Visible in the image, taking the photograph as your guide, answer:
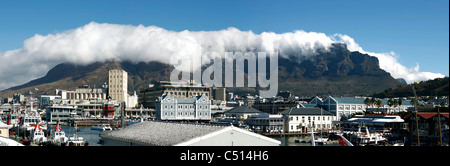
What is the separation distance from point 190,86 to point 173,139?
121 m

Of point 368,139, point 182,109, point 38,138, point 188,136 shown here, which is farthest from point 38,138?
point 182,109

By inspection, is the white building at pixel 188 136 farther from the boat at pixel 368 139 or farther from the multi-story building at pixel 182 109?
the multi-story building at pixel 182 109

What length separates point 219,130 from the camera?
2284 cm

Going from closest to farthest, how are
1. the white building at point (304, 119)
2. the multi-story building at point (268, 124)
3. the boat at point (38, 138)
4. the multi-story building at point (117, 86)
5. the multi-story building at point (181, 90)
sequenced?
the boat at point (38, 138), the multi-story building at point (268, 124), the white building at point (304, 119), the multi-story building at point (181, 90), the multi-story building at point (117, 86)

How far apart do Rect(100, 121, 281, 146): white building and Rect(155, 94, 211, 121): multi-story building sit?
223 ft

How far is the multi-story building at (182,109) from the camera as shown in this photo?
3856 inches

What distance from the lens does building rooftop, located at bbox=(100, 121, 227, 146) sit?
23733 millimetres

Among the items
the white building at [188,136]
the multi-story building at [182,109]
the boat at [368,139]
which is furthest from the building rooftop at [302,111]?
the white building at [188,136]

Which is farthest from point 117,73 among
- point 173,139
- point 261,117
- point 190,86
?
point 173,139

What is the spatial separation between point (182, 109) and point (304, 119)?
31126 millimetres

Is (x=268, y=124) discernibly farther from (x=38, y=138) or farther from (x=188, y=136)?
(x=188, y=136)

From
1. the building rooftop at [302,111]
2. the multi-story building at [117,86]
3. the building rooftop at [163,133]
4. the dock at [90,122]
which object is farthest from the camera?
the multi-story building at [117,86]
